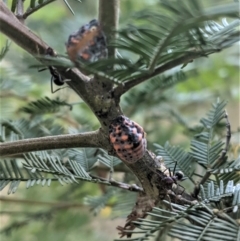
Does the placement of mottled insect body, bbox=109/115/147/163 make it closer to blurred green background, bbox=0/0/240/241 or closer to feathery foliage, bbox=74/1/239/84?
feathery foliage, bbox=74/1/239/84

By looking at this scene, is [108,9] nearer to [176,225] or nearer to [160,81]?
[176,225]

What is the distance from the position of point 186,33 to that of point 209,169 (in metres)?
0.18

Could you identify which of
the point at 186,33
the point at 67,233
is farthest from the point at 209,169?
the point at 67,233

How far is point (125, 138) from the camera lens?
30cm

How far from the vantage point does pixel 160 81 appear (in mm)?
631

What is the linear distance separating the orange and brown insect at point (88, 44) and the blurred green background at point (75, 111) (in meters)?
0.31

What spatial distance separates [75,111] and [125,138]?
52 cm

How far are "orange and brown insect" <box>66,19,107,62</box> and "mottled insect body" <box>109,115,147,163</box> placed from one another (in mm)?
63

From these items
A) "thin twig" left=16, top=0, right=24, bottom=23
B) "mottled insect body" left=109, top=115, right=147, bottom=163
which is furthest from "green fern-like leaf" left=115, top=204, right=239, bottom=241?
"thin twig" left=16, top=0, right=24, bottom=23

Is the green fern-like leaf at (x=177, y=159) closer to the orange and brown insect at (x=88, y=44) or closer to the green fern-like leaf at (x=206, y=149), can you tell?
the green fern-like leaf at (x=206, y=149)

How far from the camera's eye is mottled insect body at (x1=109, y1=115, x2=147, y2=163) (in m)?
0.30

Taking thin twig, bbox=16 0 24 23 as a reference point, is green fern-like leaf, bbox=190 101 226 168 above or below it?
below

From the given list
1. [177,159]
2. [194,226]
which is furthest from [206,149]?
[194,226]

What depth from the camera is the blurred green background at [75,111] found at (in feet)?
2.21
